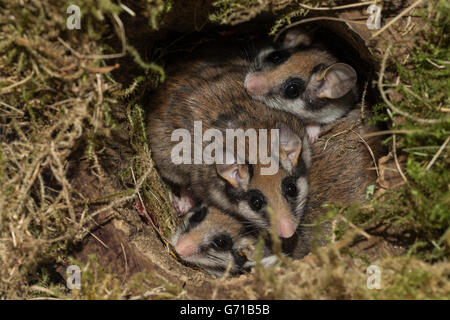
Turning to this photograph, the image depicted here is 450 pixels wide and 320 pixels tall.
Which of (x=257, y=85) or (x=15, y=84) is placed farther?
(x=257, y=85)

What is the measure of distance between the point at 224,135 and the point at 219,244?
90 centimetres

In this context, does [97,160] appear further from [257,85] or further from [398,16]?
[398,16]

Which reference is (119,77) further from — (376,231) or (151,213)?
(376,231)

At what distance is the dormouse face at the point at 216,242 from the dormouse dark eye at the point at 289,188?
49 centimetres

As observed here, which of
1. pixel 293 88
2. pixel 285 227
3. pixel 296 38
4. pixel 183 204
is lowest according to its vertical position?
pixel 285 227

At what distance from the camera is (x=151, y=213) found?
406cm

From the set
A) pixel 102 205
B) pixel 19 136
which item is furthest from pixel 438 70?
pixel 19 136

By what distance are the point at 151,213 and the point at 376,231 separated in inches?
77.6

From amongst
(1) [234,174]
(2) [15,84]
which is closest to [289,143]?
(1) [234,174]

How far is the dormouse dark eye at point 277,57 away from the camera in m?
4.10

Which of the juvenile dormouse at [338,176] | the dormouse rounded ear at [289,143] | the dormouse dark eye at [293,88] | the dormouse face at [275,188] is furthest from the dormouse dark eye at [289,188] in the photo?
the dormouse dark eye at [293,88]

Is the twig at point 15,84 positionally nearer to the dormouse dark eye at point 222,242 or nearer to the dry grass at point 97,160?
the dry grass at point 97,160

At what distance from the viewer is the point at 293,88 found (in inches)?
157

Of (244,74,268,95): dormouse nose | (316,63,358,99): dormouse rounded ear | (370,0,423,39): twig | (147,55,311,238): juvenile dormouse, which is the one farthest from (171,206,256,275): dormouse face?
(370,0,423,39): twig
